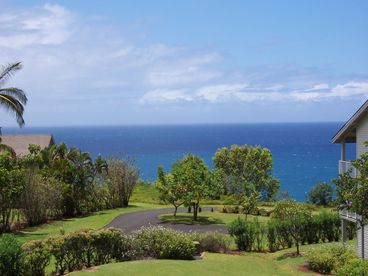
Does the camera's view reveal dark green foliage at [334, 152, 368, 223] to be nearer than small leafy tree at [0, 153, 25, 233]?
Yes

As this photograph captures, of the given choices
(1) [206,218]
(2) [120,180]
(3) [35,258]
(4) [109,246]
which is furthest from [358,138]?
(2) [120,180]

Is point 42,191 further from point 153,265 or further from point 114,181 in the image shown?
point 153,265

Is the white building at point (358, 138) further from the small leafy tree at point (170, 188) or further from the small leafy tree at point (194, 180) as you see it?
the small leafy tree at point (170, 188)

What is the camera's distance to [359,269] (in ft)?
44.3

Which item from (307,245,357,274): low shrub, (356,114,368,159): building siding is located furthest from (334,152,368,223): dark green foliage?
(356,114,368,159): building siding

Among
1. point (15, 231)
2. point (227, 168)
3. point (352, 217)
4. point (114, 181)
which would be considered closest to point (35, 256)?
point (352, 217)

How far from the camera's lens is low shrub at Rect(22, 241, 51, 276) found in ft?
56.2

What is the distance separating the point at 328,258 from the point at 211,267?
4.75 metres

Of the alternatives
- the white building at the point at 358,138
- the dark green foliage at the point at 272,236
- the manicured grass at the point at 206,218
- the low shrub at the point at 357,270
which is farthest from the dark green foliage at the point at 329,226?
the low shrub at the point at 357,270

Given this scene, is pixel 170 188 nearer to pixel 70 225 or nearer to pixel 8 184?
pixel 70 225

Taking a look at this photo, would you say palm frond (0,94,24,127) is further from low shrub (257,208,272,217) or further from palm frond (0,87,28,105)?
low shrub (257,208,272,217)

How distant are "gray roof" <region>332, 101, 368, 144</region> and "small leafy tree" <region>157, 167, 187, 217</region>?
16.7m

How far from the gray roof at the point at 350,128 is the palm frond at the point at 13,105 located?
16.1m

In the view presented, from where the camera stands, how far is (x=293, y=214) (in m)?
25.7
